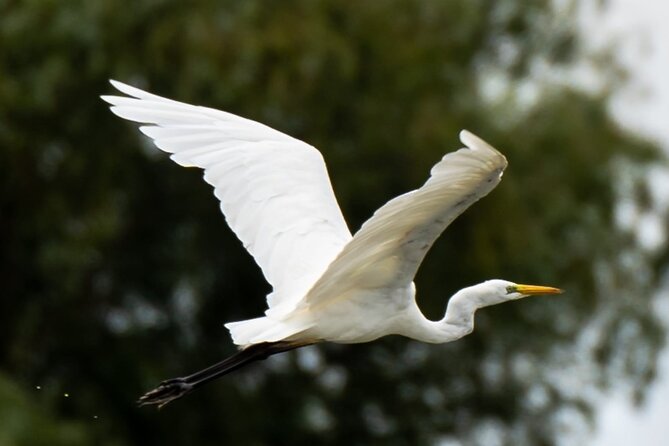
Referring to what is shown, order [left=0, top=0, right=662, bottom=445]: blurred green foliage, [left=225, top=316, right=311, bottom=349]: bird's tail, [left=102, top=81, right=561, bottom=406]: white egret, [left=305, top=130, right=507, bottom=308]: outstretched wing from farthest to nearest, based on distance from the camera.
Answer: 1. [left=0, top=0, right=662, bottom=445]: blurred green foliage
2. [left=102, top=81, right=561, bottom=406]: white egret
3. [left=225, top=316, right=311, bottom=349]: bird's tail
4. [left=305, top=130, right=507, bottom=308]: outstretched wing

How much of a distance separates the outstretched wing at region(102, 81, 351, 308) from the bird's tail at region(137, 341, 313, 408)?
7.2 inches

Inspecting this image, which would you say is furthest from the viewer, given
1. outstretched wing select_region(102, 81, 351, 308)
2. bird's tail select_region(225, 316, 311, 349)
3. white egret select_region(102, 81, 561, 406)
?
outstretched wing select_region(102, 81, 351, 308)

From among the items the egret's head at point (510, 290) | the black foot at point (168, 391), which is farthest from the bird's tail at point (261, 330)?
the egret's head at point (510, 290)

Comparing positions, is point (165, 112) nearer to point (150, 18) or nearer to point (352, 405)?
point (150, 18)

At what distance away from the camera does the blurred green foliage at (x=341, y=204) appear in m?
12.0

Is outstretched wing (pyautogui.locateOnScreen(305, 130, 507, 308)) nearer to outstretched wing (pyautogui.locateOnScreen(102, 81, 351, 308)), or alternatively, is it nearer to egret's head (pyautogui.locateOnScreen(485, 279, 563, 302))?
outstretched wing (pyautogui.locateOnScreen(102, 81, 351, 308))

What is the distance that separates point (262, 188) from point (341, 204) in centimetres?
618

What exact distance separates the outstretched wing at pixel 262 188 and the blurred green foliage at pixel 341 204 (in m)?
4.93

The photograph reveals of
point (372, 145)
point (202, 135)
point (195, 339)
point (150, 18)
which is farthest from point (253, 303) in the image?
point (202, 135)

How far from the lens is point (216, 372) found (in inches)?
239

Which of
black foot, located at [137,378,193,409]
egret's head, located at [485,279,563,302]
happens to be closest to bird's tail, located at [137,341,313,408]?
black foot, located at [137,378,193,409]

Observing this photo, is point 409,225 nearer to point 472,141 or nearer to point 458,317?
point 472,141

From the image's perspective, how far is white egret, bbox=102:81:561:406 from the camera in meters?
5.61

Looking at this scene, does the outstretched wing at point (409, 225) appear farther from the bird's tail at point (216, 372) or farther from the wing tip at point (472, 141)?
the bird's tail at point (216, 372)
